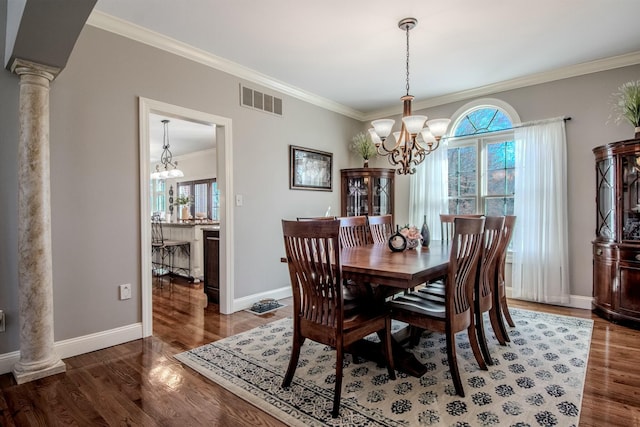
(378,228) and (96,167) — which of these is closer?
A: (96,167)

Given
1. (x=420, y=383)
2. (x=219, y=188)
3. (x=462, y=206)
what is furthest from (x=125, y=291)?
(x=462, y=206)

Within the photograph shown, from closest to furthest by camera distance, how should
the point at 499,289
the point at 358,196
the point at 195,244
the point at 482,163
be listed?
the point at 499,289 < the point at 482,163 < the point at 358,196 < the point at 195,244

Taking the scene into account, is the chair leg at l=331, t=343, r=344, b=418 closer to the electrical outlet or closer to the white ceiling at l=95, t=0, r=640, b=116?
the electrical outlet

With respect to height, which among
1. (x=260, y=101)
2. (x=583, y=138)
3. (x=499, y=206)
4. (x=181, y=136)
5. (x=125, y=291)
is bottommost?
(x=125, y=291)

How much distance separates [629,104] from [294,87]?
3562mm

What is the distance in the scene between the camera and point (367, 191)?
510 centimetres

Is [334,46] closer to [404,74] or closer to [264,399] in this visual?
[404,74]

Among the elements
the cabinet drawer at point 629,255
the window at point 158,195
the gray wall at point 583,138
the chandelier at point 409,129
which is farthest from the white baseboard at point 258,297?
the window at point 158,195

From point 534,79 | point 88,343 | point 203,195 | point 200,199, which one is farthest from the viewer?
point 200,199

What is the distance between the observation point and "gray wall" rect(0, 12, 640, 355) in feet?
8.39

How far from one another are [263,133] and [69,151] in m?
2.00

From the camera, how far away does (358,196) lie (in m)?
5.21

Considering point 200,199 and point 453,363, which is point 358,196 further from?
point 200,199

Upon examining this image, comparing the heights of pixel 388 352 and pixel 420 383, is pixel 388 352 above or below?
above
